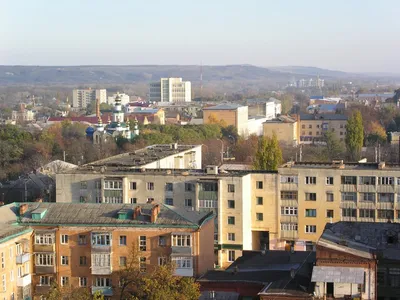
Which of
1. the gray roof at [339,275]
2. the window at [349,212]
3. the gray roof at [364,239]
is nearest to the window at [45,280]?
the gray roof at [364,239]

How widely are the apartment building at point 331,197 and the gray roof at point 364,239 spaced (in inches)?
378

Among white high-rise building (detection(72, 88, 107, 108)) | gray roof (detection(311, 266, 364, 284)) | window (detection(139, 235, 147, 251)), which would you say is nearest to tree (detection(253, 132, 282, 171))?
window (detection(139, 235, 147, 251))

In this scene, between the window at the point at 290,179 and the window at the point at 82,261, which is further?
the window at the point at 290,179

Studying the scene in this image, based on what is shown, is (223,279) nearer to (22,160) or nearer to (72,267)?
(72,267)

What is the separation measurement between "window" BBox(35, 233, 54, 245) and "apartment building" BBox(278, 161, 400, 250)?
36.8 ft

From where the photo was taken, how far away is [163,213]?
22.9 meters

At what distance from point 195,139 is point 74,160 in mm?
10910

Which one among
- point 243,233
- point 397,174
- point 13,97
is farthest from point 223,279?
point 13,97

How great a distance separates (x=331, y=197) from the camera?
3222cm

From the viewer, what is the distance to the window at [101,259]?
22.6 m

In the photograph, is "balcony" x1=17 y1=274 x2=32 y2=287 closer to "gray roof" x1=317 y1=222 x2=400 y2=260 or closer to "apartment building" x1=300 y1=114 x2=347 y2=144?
"gray roof" x1=317 y1=222 x2=400 y2=260

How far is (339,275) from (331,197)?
13851mm

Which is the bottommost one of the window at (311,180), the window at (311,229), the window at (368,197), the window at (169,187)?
the window at (311,229)

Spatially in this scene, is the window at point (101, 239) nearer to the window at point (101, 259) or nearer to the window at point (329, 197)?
the window at point (101, 259)
